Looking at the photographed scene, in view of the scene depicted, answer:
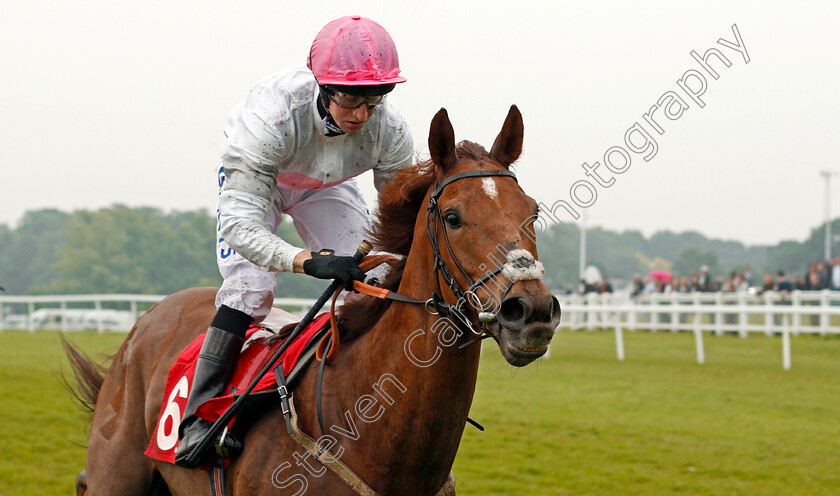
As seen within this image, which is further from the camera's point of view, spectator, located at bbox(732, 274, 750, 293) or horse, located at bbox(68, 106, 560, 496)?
spectator, located at bbox(732, 274, 750, 293)

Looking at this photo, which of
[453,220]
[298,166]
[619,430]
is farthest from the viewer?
[619,430]

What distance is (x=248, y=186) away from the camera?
3217 mm

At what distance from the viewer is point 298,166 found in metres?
3.47

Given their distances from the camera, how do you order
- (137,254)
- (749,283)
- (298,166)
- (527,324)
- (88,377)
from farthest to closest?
(137,254)
(749,283)
(88,377)
(298,166)
(527,324)

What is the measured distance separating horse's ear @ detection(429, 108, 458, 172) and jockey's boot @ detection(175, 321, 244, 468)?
1.25 metres

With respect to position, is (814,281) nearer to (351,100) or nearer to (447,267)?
(351,100)

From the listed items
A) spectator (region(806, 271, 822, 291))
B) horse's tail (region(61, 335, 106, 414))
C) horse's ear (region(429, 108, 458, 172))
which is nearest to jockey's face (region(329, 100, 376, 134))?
horse's ear (region(429, 108, 458, 172))

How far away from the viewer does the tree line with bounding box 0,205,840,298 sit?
55.0 m

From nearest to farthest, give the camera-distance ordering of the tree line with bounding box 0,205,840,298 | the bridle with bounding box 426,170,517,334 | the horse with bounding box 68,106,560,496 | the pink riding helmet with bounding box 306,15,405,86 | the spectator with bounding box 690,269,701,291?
the horse with bounding box 68,106,560,496, the bridle with bounding box 426,170,517,334, the pink riding helmet with bounding box 306,15,405,86, the spectator with bounding box 690,269,701,291, the tree line with bounding box 0,205,840,298

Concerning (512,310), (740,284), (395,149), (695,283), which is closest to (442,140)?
(512,310)

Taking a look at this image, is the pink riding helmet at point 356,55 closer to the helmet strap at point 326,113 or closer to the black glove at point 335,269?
the helmet strap at point 326,113

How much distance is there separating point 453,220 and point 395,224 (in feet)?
1.69

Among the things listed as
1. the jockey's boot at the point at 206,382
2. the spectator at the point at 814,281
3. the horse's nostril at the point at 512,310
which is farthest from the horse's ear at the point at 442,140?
the spectator at the point at 814,281

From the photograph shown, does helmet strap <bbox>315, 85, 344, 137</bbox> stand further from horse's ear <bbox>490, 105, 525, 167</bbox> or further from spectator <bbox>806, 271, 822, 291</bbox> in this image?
spectator <bbox>806, 271, 822, 291</bbox>
